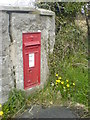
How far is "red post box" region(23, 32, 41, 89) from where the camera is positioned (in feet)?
10.9

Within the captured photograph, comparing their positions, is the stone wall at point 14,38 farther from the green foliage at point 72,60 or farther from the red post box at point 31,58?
the green foliage at point 72,60

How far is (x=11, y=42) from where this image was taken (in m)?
3.11

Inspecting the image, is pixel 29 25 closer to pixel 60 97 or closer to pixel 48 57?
pixel 48 57

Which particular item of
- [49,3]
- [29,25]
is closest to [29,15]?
[29,25]

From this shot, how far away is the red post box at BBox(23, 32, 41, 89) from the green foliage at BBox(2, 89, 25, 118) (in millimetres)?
289

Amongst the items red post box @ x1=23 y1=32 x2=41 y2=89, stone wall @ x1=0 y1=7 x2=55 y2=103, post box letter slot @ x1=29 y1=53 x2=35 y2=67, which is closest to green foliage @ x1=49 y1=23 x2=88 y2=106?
red post box @ x1=23 y1=32 x2=41 y2=89

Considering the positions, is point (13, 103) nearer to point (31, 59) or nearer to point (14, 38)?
point (31, 59)

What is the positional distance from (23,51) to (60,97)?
1206 mm

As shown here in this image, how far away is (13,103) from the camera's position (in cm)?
310

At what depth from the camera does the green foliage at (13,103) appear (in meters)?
2.98

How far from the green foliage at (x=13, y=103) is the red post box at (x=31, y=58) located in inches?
11.4

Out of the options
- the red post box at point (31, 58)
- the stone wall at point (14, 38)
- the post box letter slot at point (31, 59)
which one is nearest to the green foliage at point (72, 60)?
the red post box at point (31, 58)

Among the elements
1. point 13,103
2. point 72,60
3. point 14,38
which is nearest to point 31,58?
point 14,38

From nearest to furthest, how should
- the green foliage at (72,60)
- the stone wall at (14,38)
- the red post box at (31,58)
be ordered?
the stone wall at (14,38)
the red post box at (31,58)
the green foliage at (72,60)
